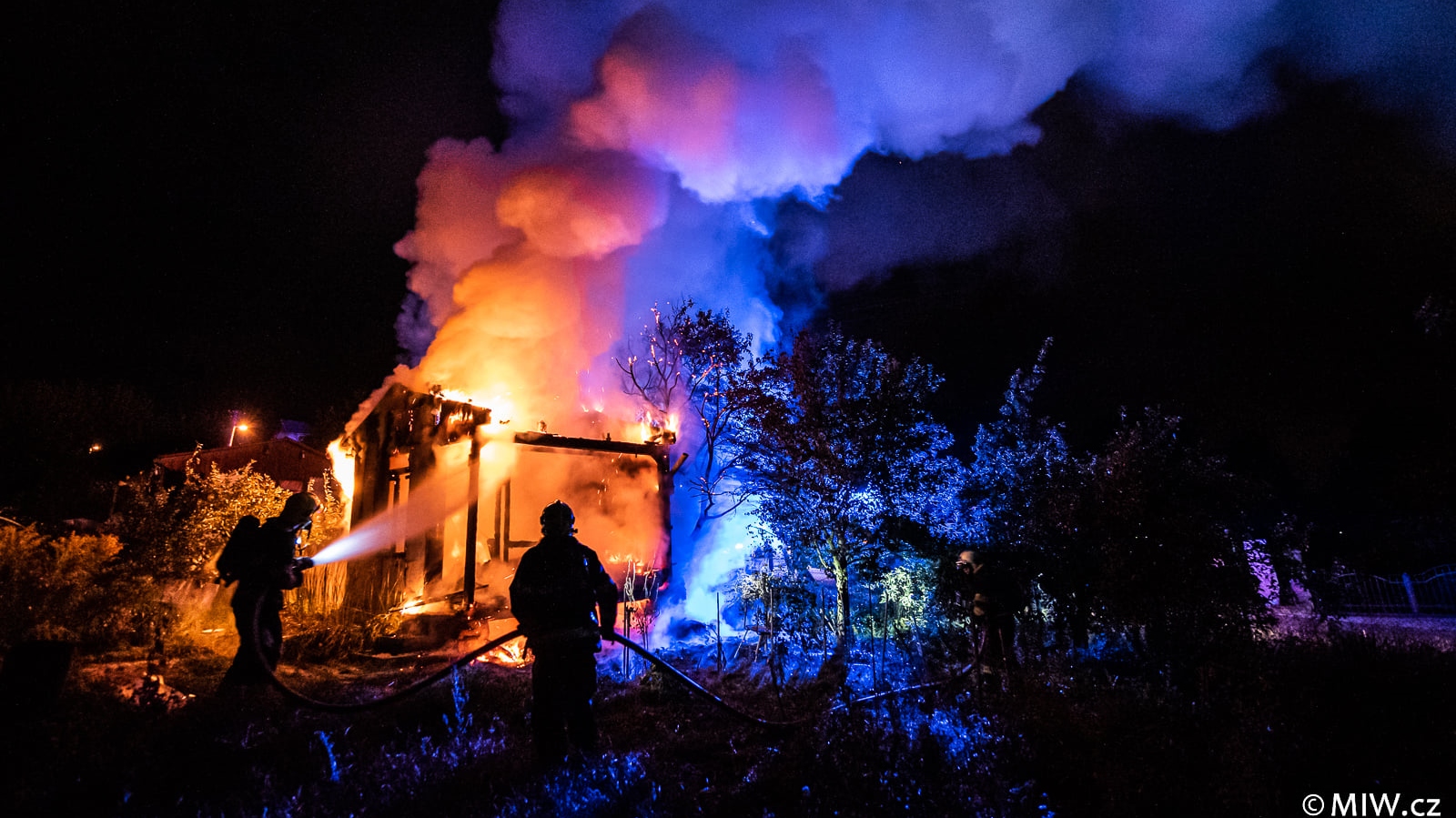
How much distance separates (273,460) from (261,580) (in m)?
29.1

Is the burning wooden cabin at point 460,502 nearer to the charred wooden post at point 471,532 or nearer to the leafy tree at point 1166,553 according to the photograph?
the charred wooden post at point 471,532

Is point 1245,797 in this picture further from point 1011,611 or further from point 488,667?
point 488,667

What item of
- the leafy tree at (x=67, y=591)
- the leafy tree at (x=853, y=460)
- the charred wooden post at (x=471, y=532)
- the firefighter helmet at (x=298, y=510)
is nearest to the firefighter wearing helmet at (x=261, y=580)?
the firefighter helmet at (x=298, y=510)

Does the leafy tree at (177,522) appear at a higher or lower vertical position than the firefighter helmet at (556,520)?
higher

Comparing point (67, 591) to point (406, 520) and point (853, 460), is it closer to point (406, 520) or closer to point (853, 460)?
point (406, 520)

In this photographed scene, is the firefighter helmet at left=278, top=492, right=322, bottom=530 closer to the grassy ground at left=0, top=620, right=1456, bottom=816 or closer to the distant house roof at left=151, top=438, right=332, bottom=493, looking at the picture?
the grassy ground at left=0, top=620, right=1456, bottom=816

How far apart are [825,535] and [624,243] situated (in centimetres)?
1156

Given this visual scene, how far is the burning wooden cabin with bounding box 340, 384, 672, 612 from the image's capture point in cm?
1098

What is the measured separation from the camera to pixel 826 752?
14.3 feet

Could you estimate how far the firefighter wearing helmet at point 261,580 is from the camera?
5.53 meters

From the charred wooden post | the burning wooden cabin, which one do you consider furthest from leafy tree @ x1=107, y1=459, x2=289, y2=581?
the charred wooden post

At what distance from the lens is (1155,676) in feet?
21.8

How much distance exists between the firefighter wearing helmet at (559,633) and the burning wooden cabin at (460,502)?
519 centimetres

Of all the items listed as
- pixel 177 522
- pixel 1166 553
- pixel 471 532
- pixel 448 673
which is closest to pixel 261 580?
pixel 448 673
